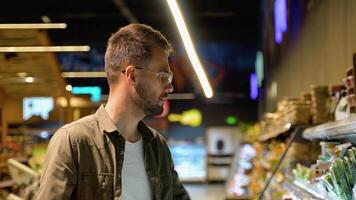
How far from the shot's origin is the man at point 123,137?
210cm

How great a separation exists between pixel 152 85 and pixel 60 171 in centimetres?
53

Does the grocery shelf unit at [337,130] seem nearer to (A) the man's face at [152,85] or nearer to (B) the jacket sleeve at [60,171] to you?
(A) the man's face at [152,85]

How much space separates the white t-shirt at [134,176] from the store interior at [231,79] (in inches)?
11.9

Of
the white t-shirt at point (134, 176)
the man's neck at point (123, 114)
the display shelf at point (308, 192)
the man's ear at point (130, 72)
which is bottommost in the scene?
the display shelf at point (308, 192)

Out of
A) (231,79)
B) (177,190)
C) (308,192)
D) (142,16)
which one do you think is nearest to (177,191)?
(177,190)

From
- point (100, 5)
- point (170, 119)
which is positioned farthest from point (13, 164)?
point (170, 119)

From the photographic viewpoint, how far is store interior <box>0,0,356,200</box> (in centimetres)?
363

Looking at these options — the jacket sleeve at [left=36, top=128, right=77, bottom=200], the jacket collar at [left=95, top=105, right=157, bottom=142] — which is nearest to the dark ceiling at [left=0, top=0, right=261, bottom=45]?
the jacket collar at [left=95, top=105, right=157, bottom=142]

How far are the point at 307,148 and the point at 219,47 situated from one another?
1461cm

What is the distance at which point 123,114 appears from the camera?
2303 millimetres

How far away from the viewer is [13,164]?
4.60m

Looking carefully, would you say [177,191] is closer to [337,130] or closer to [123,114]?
[123,114]

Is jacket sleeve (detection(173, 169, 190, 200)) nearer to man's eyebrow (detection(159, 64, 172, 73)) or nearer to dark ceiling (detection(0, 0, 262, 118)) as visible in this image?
man's eyebrow (detection(159, 64, 172, 73))

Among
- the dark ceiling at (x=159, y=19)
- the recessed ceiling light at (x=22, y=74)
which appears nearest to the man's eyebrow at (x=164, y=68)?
the recessed ceiling light at (x=22, y=74)
